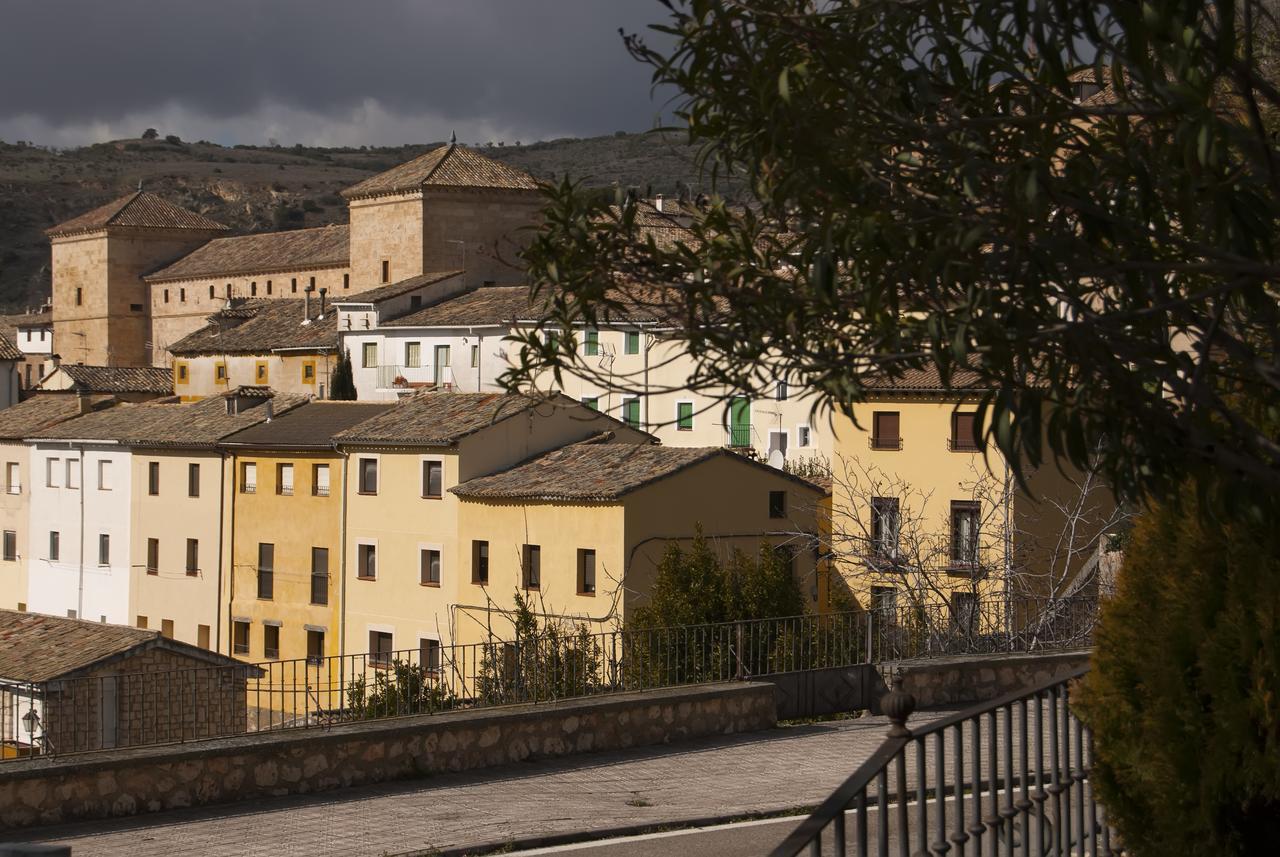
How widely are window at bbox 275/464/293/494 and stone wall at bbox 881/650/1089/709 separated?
3064 centimetres

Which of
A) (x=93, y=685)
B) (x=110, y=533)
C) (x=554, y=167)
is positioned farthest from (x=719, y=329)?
(x=554, y=167)

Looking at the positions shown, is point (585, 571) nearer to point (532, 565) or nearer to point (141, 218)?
point (532, 565)

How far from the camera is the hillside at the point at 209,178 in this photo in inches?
5487

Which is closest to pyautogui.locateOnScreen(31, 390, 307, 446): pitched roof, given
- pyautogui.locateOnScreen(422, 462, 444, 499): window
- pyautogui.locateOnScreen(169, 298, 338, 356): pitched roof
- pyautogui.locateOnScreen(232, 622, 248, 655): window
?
pyautogui.locateOnScreen(232, 622, 248, 655): window

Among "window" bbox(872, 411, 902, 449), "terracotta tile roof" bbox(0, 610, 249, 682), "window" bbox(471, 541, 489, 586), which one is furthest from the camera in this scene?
"window" bbox(872, 411, 902, 449)

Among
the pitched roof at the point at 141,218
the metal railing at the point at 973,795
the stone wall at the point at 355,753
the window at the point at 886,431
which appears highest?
the pitched roof at the point at 141,218

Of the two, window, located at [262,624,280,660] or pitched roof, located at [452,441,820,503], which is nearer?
pitched roof, located at [452,441,820,503]

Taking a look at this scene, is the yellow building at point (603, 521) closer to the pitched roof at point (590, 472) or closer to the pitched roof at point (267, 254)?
the pitched roof at point (590, 472)

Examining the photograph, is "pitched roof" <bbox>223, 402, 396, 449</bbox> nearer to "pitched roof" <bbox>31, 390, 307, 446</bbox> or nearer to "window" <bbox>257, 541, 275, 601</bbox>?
"pitched roof" <bbox>31, 390, 307, 446</bbox>

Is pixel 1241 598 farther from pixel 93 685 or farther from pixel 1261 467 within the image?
pixel 93 685

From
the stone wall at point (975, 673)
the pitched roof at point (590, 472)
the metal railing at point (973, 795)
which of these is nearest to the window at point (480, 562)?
the pitched roof at point (590, 472)

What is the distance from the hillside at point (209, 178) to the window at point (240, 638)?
7822 centimetres

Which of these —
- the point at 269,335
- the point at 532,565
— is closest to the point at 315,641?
the point at 532,565

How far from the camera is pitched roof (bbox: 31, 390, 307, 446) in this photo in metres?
47.9
